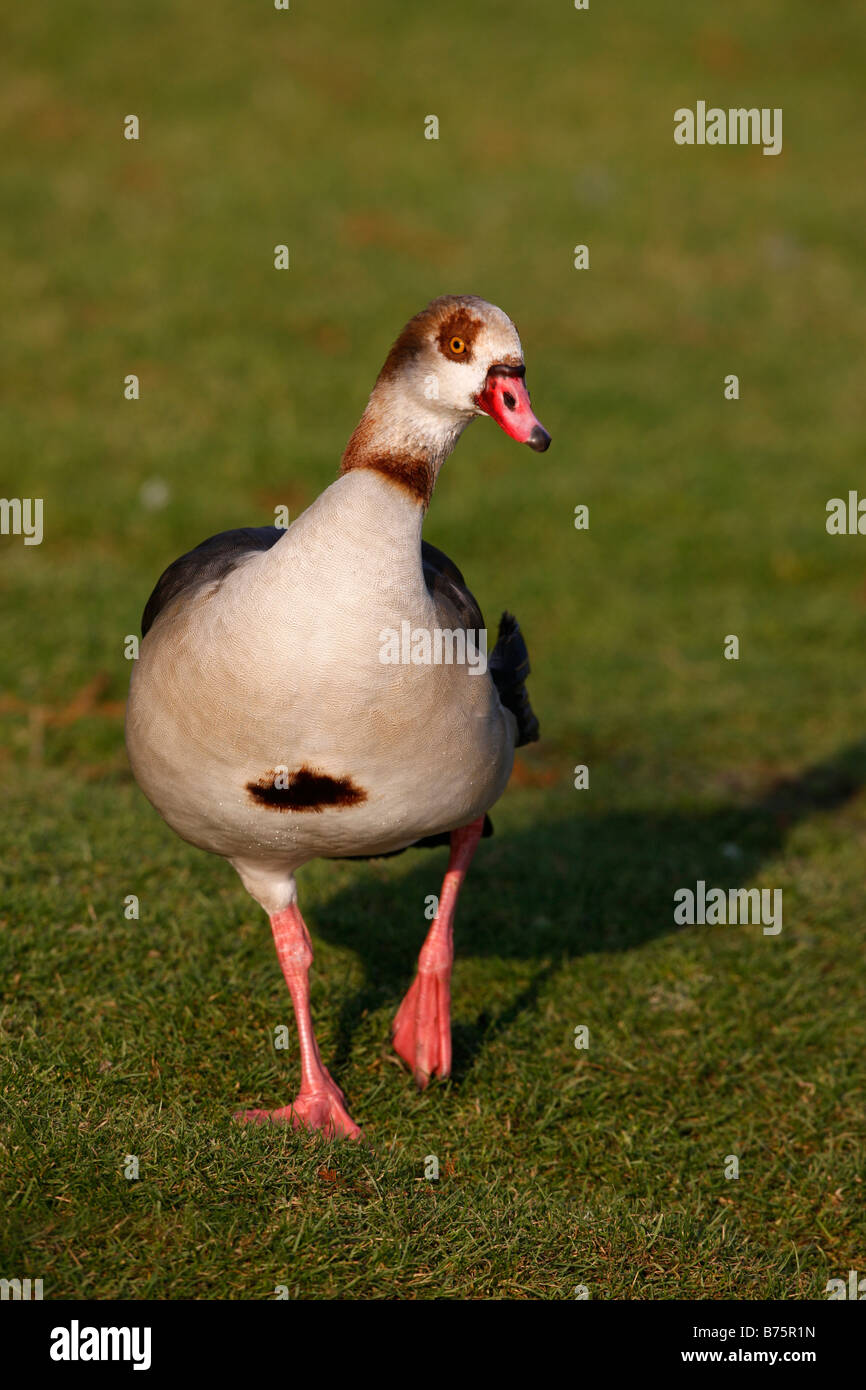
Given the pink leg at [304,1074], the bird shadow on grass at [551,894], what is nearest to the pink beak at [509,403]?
the pink leg at [304,1074]

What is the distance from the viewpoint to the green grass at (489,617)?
435 cm

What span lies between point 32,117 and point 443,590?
1548cm

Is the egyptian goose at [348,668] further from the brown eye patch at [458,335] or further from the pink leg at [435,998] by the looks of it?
the pink leg at [435,998]

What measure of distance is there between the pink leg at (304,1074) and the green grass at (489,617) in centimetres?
18

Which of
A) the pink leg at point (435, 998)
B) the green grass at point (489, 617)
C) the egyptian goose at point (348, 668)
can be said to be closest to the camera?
the egyptian goose at point (348, 668)

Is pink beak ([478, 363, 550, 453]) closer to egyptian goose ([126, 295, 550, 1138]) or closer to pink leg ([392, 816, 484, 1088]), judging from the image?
egyptian goose ([126, 295, 550, 1138])

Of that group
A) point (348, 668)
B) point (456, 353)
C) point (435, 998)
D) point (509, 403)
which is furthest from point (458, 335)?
point (435, 998)

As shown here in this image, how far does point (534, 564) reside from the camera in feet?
38.4

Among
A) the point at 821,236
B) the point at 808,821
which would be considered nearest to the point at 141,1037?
the point at 808,821

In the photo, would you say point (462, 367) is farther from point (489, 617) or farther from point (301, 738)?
point (489, 617)

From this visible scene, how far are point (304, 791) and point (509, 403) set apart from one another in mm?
1251

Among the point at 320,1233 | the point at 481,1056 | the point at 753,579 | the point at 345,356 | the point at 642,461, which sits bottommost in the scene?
the point at 320,1233

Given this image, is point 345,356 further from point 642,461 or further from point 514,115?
point 514,115

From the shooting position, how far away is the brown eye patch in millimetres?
4105
